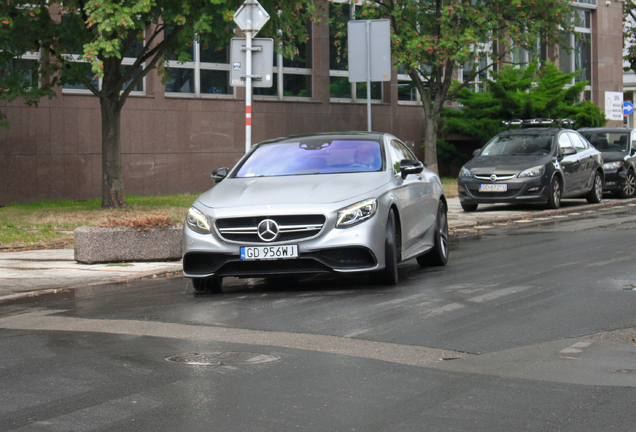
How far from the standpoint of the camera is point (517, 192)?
61.7 feet

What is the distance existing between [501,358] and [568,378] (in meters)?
0.61

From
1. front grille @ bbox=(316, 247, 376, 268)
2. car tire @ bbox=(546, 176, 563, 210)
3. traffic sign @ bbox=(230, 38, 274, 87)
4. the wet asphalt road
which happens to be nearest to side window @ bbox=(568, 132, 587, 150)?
car tire @ bbox=(546, 176, 563, 210)

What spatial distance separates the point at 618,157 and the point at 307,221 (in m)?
16.7

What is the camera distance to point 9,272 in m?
10.9

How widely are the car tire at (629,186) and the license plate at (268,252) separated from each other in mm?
16665

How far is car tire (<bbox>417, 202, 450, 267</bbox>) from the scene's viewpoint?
35.4ft

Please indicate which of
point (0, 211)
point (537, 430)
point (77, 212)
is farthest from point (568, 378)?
point (0, 211)

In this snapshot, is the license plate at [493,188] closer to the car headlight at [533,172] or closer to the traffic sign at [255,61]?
the car headlight at [533,172]

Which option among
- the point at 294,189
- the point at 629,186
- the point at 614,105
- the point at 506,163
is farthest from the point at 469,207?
the point at 614,105

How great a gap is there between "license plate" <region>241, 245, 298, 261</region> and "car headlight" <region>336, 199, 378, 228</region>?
48cm

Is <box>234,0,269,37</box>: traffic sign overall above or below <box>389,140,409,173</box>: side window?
above

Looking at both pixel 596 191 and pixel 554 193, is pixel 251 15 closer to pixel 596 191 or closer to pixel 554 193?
pixel 554 193

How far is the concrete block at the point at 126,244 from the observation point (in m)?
11.7

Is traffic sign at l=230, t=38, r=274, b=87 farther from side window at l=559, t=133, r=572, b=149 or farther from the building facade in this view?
side window at l=559, t=133, r=572, b=149
